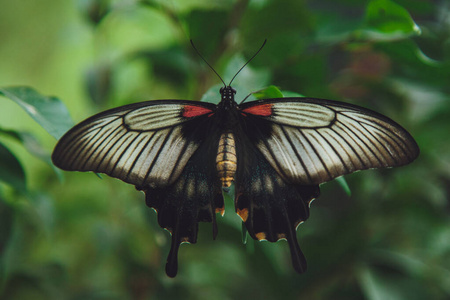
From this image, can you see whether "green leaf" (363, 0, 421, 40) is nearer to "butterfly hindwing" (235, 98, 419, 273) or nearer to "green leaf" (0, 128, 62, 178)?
"butterfly hindwing" (235, 98, 419, 273)

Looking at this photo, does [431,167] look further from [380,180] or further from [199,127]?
[199,127]

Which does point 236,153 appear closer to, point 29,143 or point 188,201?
point 188,201

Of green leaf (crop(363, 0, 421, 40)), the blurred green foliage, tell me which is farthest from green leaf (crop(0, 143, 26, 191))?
green leaf (crop(363, 0, 421, 40))

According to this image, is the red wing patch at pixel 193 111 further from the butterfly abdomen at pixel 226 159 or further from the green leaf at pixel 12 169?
the green leaf at pixel 12 169

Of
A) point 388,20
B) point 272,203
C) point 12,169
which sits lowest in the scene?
point 272,203

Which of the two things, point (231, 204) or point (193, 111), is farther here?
point (231, 204)

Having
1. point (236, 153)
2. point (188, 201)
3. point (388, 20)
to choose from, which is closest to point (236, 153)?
point (236, 153)

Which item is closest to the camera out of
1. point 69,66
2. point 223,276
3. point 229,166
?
point 229,166

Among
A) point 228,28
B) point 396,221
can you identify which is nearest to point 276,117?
point 228,28
